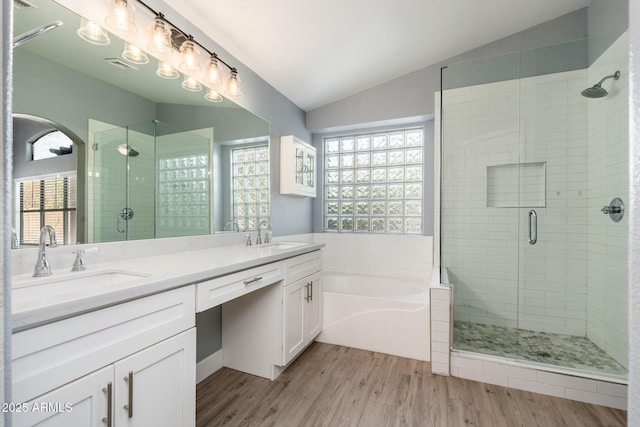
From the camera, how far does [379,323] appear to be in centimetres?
246

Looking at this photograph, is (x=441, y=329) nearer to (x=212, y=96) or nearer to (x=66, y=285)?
(x=66, y=285)

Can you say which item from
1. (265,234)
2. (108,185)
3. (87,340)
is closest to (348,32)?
(265,234)

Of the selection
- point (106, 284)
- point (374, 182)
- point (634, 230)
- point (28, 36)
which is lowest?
point (106, 284)

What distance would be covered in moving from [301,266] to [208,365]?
93 cm

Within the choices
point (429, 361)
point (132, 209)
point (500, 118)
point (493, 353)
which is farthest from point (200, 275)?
point (500, 118)

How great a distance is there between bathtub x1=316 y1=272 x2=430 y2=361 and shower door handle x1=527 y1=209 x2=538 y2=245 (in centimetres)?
96

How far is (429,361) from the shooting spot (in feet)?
7.57

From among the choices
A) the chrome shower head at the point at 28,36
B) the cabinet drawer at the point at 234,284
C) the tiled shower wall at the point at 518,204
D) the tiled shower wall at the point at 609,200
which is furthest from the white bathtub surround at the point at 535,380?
the chrome shower head at the point at 28,36

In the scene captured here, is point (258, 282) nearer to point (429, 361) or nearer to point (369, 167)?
point (429, 361)

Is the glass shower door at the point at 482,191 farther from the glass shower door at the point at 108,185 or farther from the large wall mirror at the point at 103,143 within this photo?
the glass shower door at the point at 108,185

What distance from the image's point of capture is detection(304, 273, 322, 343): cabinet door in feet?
7.68

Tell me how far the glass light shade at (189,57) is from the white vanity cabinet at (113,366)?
4.79 feet

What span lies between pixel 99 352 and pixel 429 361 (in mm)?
2167

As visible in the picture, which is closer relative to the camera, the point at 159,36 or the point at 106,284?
the point at 106,284
